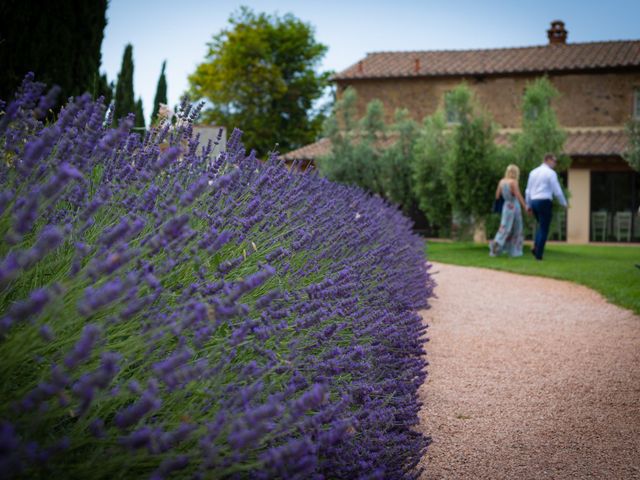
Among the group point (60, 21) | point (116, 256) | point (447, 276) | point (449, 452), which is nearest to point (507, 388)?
point (449, 452)

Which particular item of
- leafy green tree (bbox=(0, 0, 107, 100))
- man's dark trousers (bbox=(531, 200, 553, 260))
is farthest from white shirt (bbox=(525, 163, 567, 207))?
leafy green tree (bbox=(0, 0, 107, 100))

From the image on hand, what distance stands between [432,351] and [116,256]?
4.35m

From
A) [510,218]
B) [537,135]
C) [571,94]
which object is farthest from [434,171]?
[571,94]

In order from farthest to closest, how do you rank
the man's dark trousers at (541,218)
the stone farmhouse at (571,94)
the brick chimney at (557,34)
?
the brick chimney at (557,34) < the stone farmhouse at (571,94) < the man's dark trousers at (541,218)

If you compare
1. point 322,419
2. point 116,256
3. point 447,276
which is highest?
point 116,256

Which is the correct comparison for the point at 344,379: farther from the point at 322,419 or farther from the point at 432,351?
the point at 432,351

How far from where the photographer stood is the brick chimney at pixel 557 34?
27391mm

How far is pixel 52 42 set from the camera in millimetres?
6676

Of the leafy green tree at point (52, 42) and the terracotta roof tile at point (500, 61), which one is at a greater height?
the terracotta roof tile at point (500, 61)

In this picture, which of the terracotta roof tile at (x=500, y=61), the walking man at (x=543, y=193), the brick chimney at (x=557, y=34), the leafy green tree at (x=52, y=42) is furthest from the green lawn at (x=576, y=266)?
the brick chimney at (x=557, y=34)

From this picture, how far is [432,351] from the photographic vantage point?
5.36 meters

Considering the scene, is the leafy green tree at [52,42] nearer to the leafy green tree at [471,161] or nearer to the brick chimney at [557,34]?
the leafy green tree at [471,161]

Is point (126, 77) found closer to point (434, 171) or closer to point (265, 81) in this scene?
point (434, 171)

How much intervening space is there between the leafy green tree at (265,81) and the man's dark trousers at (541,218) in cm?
1904
